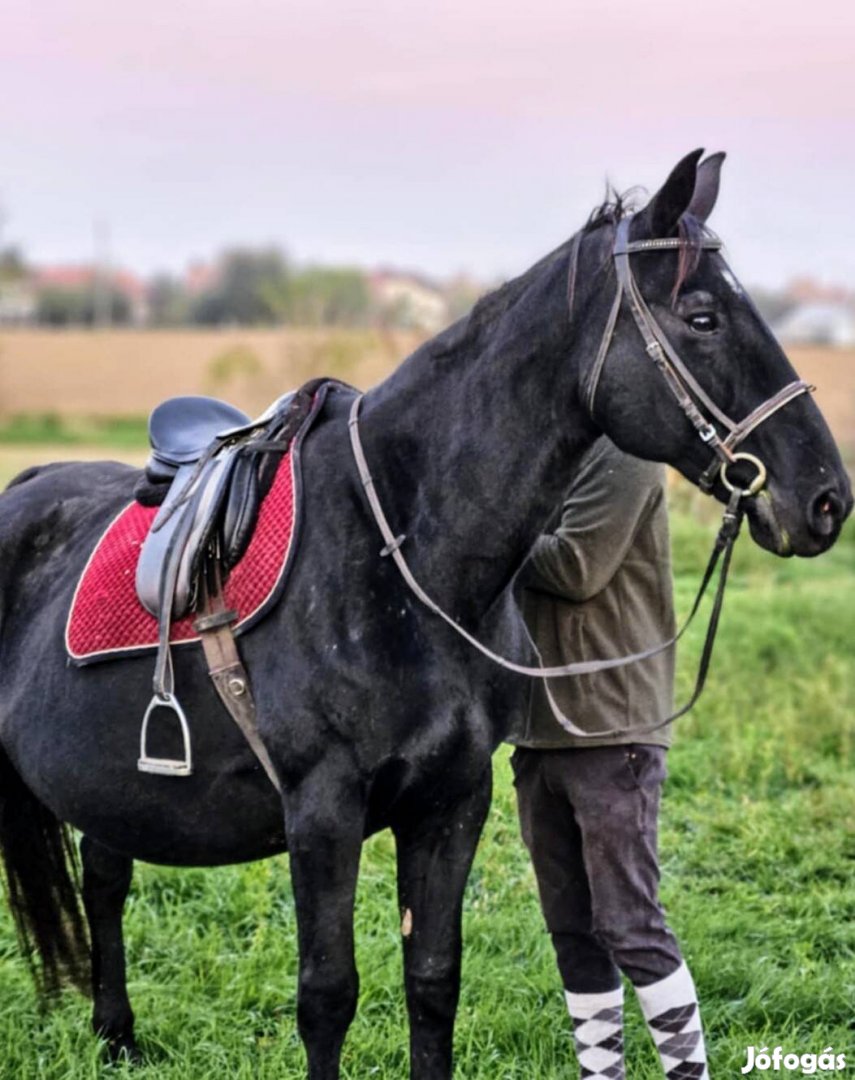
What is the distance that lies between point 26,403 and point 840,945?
3798 centimetres

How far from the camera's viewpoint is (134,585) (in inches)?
138

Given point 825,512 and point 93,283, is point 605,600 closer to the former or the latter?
point 825,512

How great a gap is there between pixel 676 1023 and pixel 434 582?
1.32 meters

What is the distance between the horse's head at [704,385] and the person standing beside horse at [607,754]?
0.46m

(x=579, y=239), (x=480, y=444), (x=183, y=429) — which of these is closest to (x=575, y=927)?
(x=480, y=444)

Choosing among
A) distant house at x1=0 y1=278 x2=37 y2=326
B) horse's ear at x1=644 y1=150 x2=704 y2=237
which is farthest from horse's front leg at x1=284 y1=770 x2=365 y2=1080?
distant house at x1=0 y1=278 x2=37 y2=326

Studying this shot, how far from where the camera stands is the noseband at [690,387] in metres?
2.88

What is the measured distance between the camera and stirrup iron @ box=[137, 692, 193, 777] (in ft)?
11.0

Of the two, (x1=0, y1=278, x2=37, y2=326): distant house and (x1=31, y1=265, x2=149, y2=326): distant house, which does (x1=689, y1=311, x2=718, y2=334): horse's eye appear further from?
(x1=31, y1=265, x2=149, y2=326): distant house

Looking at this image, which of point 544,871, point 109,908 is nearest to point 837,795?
point 544,871

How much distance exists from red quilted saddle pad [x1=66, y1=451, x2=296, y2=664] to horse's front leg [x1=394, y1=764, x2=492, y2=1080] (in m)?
0.63

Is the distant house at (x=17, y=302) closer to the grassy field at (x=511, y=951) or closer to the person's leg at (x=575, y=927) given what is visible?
the grassy field at (x=511, y=951)

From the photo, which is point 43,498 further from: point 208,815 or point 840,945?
point 840,945

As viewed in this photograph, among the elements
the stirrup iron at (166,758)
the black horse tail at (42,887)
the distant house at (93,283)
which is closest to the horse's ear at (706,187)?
the stirrup iron at (166,758)
